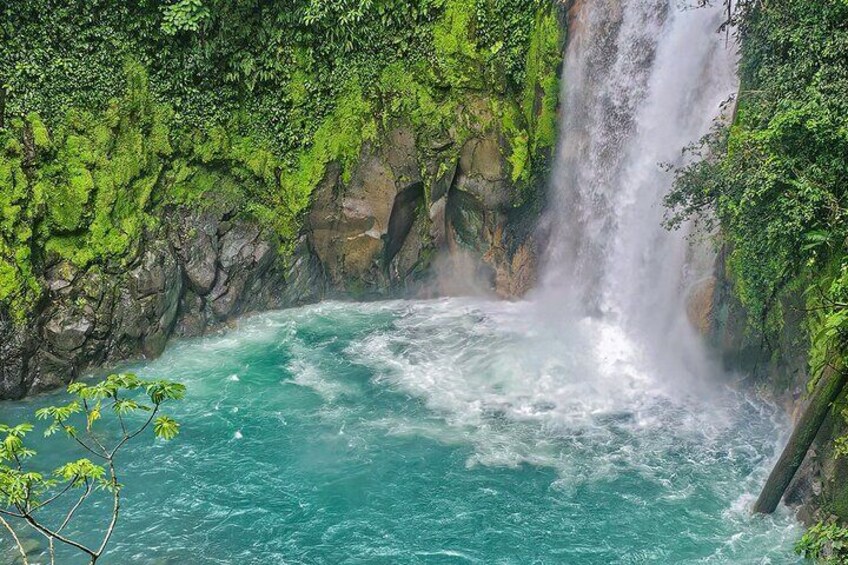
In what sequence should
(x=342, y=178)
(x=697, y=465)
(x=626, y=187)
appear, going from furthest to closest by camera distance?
(x=342, y=178) → (x=626, y=187) → (x=697, y=465)

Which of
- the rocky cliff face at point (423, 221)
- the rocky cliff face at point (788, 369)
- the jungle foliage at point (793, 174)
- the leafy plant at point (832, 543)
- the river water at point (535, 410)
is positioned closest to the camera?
the leafy plant at point (832, 543)

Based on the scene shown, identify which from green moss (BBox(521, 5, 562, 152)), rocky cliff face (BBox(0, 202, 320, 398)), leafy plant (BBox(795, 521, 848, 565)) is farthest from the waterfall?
rocky cliff face (BBox(0, 202, 320, 398))

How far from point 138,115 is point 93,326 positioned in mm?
5062

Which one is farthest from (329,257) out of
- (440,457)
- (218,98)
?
(440,457)

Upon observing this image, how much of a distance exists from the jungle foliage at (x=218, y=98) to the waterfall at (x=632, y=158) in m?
1.00

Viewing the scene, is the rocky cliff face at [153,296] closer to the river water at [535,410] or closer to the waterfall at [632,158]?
the river water at [535,410]

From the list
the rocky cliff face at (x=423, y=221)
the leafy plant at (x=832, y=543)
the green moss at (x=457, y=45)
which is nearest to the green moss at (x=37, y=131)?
the rocky cliff face at (x=423, y=221)

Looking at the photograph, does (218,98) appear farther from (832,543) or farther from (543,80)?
(832,543)

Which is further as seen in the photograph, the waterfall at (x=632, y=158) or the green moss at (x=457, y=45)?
the green moss at (x=457, y=45)

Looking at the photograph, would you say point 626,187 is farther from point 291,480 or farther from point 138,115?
point 138,115

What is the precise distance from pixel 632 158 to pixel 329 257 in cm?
829

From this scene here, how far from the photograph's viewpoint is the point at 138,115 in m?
17.8

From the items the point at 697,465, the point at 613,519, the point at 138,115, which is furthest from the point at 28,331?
the point at 697,465

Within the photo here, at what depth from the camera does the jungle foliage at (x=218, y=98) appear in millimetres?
16266
